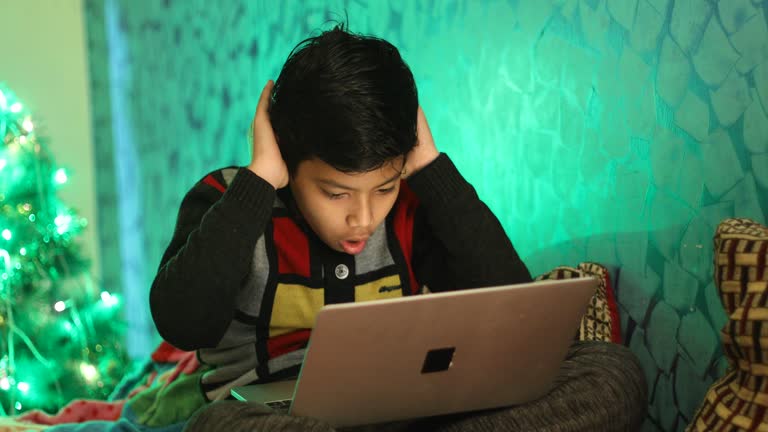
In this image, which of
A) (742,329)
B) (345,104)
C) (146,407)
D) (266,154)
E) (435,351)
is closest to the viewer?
(435,351)

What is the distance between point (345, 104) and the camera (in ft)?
4.04

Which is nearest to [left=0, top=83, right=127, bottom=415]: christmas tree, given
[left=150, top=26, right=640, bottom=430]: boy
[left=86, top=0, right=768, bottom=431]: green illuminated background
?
[left=86, top=0, right=768, bottom=431]: green illuminated background

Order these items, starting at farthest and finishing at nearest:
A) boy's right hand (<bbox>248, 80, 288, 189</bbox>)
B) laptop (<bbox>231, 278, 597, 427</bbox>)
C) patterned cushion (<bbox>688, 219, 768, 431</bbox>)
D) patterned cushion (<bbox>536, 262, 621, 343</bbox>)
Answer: patterned cushion (<bbox>536, 262, 621, 343</bbox>) < boy's right hand (<bbox>248, 80, 288, 189</bbox>) < patterned cushion (<bbox>688, 219, 768, 431</bbox>) < laptop (<bbox>231, 278, 597, 427</bbox>)

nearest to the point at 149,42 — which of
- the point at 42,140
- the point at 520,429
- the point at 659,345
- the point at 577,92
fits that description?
the point at 42,140

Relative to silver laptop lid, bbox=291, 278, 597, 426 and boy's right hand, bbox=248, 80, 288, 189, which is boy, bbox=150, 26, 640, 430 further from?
silver laptop lid, bbox=291, 278, 597, 426

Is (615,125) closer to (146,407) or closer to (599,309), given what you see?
(599,309)

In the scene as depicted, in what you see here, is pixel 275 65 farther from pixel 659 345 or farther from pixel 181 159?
pixel 659 345

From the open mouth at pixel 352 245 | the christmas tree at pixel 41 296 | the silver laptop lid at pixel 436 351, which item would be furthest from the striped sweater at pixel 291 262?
the christmas tree at pixel 41 296

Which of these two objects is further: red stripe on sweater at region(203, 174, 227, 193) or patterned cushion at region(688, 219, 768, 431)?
red stripe on sweater at region(203, 174, 227, 193)

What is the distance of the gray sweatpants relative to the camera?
1028 mm

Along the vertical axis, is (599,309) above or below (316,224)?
below

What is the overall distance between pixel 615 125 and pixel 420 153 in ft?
1.36

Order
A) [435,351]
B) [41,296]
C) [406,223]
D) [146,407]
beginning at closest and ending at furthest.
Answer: [435,351] < [406,223] < [146,407] < [41,296]

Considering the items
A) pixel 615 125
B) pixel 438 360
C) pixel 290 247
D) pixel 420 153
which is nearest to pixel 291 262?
pixel 290 247
